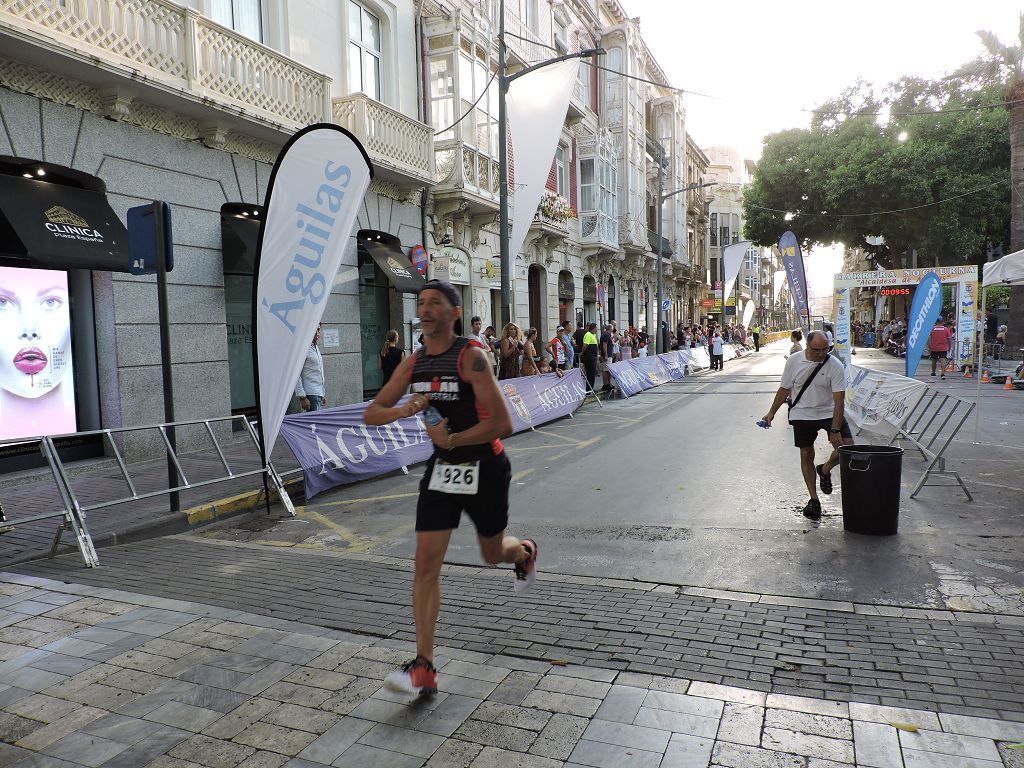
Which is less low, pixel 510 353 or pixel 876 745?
pixel 510 353

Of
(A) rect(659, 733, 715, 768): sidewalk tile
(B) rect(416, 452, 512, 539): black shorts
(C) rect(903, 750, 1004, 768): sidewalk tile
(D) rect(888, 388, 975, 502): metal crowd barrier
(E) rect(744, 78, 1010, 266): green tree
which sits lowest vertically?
(A) rect(659, 733, 715, 768): sidewalk tile

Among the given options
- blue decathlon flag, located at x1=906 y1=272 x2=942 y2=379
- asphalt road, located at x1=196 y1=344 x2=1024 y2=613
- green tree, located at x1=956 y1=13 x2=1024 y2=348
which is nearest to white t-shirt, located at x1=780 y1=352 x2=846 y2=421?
asphalt road, located at x1=196 y1=344 x2=1024 y2=613

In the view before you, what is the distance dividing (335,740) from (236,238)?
10303mm

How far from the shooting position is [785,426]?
12.5m

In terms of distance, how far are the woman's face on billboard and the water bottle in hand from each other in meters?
7.98

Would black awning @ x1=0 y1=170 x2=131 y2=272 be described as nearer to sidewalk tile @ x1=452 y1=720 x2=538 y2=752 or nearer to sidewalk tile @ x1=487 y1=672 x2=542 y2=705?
sidewalk tile @ x1=487 y1=672 x2=542 y2=705

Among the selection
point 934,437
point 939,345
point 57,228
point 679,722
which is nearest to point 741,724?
point 679,722

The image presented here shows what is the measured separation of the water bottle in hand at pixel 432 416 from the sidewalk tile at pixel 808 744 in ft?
6.13

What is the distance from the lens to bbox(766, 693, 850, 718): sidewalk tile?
3.11m

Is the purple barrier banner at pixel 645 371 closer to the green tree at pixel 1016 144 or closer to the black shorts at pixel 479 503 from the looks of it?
the green tree at pixel 1016 144

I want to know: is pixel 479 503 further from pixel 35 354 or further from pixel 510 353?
pixel 510 353

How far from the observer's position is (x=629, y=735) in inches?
116

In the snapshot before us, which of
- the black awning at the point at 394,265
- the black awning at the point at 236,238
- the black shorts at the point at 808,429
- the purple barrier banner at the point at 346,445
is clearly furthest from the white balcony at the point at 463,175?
the black shorts at the point at 808,429

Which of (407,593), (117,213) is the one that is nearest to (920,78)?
(117,213)
